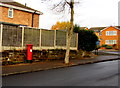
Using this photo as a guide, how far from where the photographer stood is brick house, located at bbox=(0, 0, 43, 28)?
2090 centimetres

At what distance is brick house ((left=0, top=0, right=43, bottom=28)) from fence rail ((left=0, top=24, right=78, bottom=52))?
9.47 metres

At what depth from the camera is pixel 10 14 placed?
2194 cm

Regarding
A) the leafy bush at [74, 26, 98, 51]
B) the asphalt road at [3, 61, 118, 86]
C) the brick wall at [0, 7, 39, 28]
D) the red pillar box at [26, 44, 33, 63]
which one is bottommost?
the asphalt road at [3, 61, 118, 86]

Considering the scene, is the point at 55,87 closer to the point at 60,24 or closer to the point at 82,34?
the point at 82,34

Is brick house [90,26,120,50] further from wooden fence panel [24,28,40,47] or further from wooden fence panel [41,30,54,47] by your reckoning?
wooden fence panel [24,28,40,47]

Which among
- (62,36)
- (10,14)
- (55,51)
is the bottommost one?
(55,51)

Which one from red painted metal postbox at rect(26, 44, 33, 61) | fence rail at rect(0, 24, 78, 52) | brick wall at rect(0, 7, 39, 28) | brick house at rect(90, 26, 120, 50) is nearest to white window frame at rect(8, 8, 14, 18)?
brick wall at rect(0, 7, 39, 28)

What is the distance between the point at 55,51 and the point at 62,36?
1865 millimetres

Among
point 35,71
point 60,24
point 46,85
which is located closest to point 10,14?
point 35,71

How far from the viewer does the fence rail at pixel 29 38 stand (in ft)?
35.0

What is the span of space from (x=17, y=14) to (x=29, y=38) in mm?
11756

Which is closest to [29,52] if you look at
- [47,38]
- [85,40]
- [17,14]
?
[47,38]

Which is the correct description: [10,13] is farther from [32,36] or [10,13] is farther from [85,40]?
[85,40]

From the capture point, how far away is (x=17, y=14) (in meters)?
22.5
